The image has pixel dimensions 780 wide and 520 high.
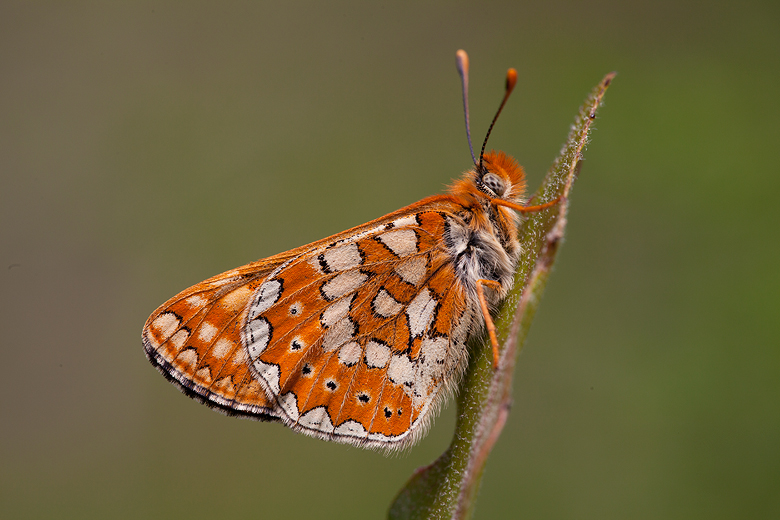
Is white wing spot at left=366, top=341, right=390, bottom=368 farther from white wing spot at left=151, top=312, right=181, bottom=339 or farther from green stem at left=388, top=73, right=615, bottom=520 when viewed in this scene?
white wing spot at left=151, top=312, right=181, bottom=339

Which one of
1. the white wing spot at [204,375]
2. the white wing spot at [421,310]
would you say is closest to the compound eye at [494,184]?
the white wing spot at [421,310]

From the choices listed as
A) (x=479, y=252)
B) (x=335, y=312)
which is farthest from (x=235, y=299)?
(x=479, y=252)

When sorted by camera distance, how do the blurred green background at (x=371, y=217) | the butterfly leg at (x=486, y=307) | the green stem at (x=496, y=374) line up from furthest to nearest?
the blurred green background at (x=371, y=217), the butterfly leg at (x=486, y=307), the green stem at (x=496, y=374)

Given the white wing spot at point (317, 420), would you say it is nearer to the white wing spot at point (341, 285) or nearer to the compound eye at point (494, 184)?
the white wing spot at point (341, 285)

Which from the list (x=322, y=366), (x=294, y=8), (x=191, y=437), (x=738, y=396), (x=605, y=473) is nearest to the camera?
(x=322, y=366)

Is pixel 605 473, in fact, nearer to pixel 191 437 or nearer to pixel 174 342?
A: pixel 174 342

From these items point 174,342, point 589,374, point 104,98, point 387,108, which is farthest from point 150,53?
point 589,374
